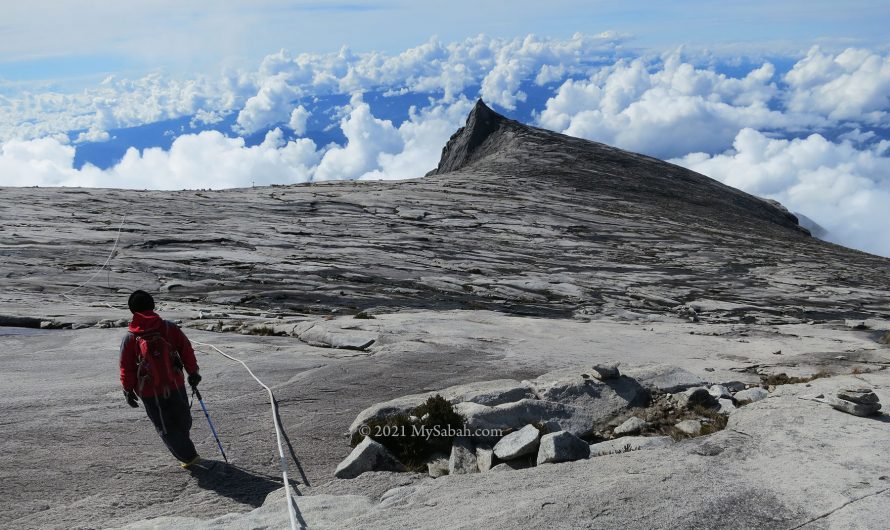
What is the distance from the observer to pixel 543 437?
10.9 metres

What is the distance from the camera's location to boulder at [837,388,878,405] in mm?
11773

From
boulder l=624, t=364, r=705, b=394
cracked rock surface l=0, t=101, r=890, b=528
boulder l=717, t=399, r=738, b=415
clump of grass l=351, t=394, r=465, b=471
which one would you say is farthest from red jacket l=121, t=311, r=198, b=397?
boulder l=717, t=399, r=738, b=415

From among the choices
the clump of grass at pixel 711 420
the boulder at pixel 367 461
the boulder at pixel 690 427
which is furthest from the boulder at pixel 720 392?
the boulder at pixel 367 461

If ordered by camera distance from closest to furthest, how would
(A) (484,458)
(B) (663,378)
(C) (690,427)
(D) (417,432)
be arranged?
(A) (484,458)
(D) (417,432)
(C) (690,427)
(B) (663,378)

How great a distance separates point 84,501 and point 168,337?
2607 mm

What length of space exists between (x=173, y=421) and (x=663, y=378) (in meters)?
9.85

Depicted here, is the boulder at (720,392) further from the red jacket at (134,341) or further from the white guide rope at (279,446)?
the red jacket at (134,341)

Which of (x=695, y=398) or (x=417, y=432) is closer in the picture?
(x=417, y=432)

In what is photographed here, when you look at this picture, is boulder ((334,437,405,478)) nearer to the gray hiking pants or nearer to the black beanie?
the gray hiking pants

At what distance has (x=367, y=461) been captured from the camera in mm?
10617

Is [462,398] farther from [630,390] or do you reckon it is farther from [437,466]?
[630,390]

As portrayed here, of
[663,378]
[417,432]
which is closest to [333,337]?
[417,432]

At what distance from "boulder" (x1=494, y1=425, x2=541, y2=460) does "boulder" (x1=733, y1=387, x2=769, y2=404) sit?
511 centimetres

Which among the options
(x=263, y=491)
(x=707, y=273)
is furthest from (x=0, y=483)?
(x=707, y=273)
